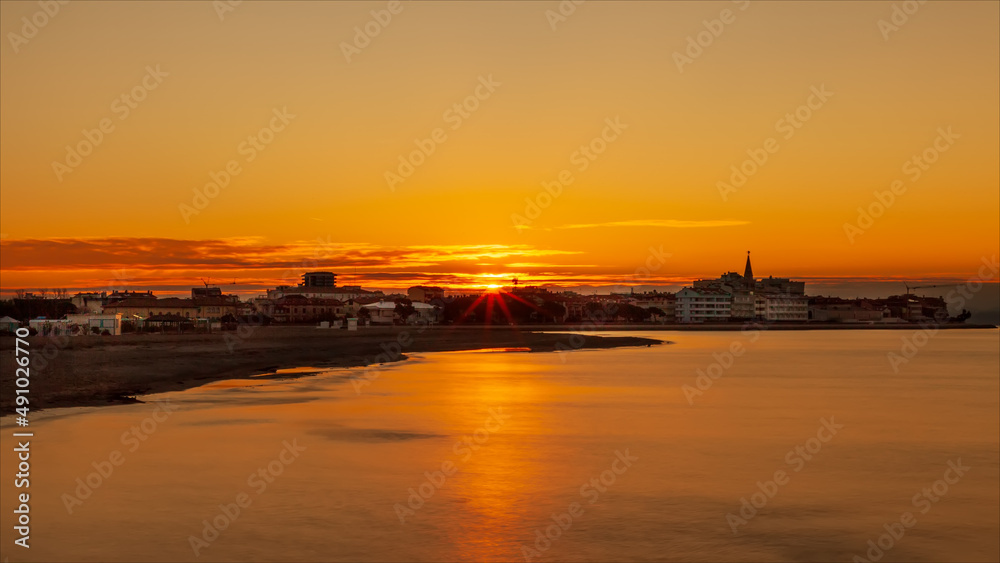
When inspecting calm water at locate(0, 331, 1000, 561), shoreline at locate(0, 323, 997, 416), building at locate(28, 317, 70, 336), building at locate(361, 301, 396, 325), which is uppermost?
building at locate(361, 301, 396, 325)

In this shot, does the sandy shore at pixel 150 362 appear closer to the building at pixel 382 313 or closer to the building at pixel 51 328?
the building at pixel 51 328

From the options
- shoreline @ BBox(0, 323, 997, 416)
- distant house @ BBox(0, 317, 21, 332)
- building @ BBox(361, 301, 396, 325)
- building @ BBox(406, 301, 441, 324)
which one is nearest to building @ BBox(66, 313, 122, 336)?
distant house @ BBox(0, 317, 21, 332)

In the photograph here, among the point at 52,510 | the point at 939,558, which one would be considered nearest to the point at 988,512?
the point at 939,558

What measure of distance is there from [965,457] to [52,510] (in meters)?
23.8

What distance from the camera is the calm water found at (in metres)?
16.4

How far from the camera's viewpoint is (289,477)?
2198 cm

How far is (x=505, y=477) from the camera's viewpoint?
22.9m

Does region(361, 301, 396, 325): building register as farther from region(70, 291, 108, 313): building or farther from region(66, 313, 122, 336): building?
region(66, 313, 122, 336): building

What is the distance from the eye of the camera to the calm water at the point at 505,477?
16.4 metres

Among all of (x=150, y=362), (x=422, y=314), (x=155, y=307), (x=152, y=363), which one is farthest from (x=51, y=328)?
(x=422, y=314)

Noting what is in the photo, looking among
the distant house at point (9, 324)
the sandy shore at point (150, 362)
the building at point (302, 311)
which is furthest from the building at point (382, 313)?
the sandy shore at point (150, 362)

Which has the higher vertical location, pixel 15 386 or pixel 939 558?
pixel 15 386

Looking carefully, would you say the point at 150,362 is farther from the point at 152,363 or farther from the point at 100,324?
the point at 100,324

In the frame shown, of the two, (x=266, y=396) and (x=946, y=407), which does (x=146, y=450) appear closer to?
(x=266, y=396)
